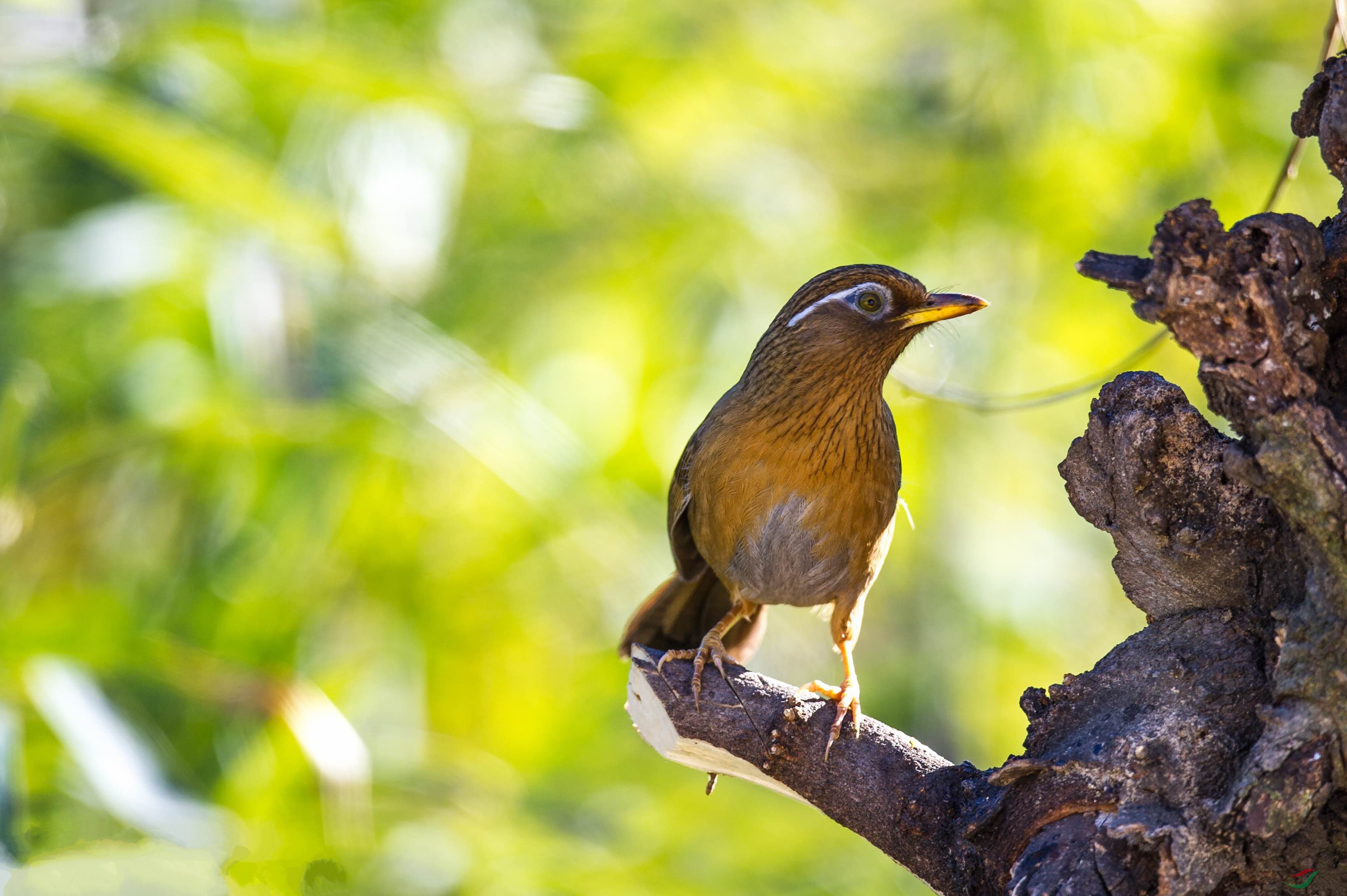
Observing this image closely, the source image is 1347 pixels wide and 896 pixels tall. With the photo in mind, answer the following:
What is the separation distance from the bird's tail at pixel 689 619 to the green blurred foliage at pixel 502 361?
1656mm

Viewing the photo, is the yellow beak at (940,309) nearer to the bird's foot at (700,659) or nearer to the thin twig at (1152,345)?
the thin twig at (1152,345)

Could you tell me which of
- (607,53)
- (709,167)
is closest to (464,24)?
(607,53)

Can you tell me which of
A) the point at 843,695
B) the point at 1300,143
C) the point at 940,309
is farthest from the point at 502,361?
the point at 1300,143

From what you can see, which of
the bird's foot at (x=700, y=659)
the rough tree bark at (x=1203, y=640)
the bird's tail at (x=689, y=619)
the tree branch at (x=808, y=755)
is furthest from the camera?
the bird's tail at (x=689, y=619)

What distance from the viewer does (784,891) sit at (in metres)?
5.82

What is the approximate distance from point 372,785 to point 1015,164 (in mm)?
4796

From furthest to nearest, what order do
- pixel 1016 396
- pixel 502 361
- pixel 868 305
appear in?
pixel 502 361, pixel 1016 396, pixel 868 305

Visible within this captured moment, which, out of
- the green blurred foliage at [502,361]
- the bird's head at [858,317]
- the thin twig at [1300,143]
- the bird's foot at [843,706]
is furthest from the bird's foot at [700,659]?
the green blurred foliage at [502,361]

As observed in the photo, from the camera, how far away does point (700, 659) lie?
9.51ft

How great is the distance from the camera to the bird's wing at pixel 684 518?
11.8 feet

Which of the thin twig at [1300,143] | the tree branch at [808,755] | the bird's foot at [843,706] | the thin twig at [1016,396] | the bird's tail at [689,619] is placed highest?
the thin twig at [1300,143]

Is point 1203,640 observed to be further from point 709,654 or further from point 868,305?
point 868,305

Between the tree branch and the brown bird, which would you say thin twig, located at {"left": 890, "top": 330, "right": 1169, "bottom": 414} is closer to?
the brown bird

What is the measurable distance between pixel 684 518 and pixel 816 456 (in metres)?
0.61
